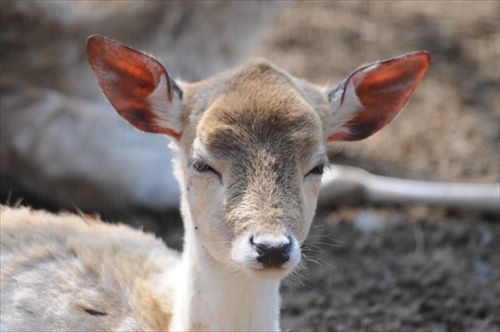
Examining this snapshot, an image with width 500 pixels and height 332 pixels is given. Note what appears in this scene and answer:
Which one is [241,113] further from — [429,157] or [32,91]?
[429,157]

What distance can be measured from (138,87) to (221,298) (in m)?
0.73

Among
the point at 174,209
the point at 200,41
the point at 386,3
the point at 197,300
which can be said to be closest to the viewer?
the point at 197,300

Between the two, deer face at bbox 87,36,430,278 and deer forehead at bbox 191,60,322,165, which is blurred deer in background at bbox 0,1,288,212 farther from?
deer forehead at bbox 191,60,322,165

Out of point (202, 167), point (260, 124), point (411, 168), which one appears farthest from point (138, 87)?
point (411, 168)

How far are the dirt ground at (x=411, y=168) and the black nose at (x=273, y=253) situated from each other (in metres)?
0.46

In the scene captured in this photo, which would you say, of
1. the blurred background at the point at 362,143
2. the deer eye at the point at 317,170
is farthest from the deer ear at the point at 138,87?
the blurred background at the point at 362,143

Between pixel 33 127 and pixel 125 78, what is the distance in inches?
95.5

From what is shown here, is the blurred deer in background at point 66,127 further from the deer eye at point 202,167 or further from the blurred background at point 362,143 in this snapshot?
the deer eye at point 202,167

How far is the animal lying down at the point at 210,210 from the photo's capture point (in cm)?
300

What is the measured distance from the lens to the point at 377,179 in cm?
587

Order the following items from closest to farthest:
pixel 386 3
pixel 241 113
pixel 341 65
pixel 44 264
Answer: pixel 241 113 → pixel 44 264 → pixel 341 65 → pixel 386 3

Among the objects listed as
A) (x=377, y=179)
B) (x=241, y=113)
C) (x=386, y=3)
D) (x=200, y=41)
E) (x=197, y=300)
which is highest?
(x=386, y=3)

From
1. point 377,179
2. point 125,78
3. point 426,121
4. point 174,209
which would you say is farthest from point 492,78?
point 125,78

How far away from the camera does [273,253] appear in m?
2.81
